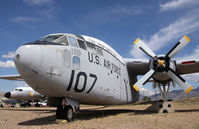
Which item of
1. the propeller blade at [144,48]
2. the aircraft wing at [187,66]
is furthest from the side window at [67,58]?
the aircraft wing at [187,66]

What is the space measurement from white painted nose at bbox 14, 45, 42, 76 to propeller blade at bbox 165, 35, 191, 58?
386 inches

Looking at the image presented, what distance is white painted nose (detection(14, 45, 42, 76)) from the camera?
6691mm

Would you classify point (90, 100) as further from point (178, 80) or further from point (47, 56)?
point (178, 80)

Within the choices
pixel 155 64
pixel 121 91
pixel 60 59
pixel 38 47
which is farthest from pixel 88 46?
pixel 155 64

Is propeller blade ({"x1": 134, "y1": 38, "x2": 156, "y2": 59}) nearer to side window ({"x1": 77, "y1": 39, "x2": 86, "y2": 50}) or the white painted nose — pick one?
side window ({"x1": 77, "y1": 39, "x2": 86, "y2": 50})

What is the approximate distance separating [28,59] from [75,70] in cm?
222

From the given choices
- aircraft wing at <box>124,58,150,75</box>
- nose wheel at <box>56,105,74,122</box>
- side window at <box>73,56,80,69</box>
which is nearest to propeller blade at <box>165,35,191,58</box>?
aircraft wing at <box>124,58,150,75</box>

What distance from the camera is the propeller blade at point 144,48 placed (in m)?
14.4

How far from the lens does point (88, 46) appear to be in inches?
383

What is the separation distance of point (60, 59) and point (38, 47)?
1.02 metres

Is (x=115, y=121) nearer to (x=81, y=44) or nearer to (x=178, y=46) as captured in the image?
(x=81, y=44)

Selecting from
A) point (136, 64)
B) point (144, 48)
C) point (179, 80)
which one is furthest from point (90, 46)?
point (179, 80)

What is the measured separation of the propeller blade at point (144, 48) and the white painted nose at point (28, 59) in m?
9.66

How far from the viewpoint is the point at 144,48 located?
1466 centimetres
